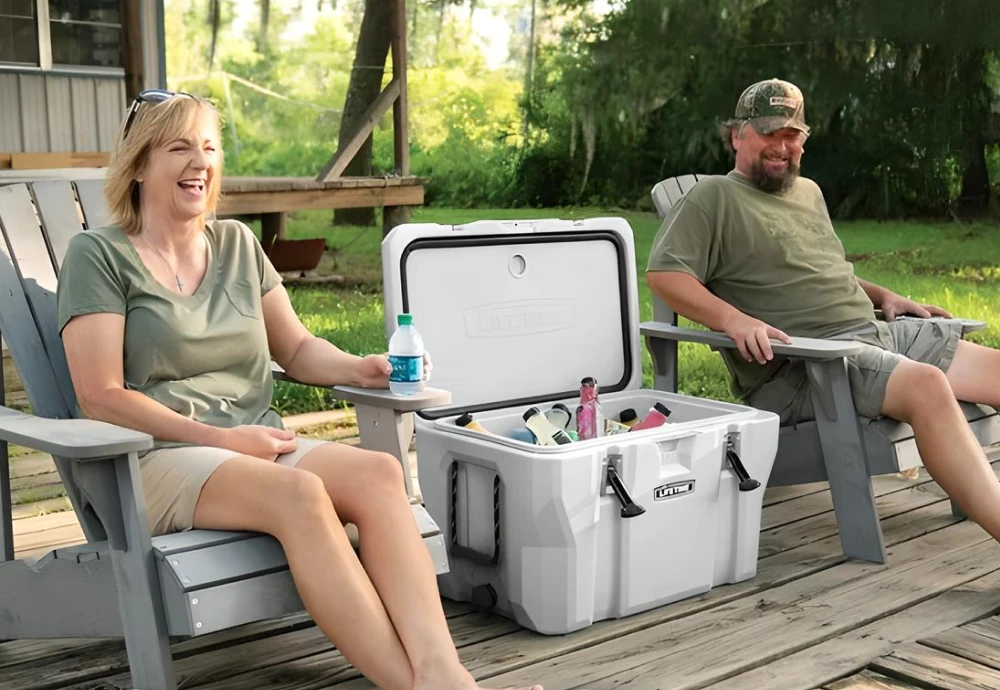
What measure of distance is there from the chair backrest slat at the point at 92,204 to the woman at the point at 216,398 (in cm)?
37

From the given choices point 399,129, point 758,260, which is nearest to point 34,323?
point 758,260

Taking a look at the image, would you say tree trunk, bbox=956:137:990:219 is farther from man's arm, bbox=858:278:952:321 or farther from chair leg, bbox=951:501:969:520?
chair leg, bbox=951:501:969:520

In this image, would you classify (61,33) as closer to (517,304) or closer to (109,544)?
(517,304)

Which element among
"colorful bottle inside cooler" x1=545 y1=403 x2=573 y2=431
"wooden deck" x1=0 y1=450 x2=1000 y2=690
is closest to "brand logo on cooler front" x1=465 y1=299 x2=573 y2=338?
"colorful bottle inside cooler" x1=545 y1=403 x2=573 y2=431

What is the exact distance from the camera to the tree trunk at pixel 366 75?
7680 mm

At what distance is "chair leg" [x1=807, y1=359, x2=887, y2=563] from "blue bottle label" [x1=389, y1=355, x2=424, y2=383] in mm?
1136

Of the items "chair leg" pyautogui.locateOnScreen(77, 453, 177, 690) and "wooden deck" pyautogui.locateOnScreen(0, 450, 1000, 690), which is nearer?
"chair leg" pyautogui.locateOnScreen(77, 453, 177, 690)

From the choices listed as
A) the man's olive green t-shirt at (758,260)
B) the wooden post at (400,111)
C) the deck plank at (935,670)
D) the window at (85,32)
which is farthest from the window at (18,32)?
the deck plank at (935,670)

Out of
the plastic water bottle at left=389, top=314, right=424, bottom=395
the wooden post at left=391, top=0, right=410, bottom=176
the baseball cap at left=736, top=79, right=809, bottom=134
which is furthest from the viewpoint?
the wooden post at left=391, top=0, right=410, bottom=176

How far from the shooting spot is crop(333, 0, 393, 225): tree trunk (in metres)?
7.68

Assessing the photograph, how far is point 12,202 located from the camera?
9.04 feet

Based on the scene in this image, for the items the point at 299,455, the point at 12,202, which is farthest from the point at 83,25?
the point at 299,455

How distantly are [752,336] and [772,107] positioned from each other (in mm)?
701

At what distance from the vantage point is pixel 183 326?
2467 millimetres
